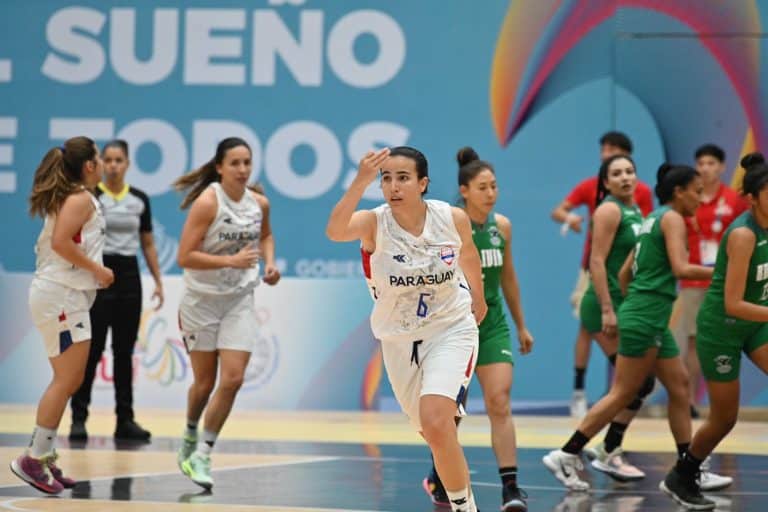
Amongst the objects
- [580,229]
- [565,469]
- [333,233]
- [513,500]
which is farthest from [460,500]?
[580,229]

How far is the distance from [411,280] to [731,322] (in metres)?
2.03

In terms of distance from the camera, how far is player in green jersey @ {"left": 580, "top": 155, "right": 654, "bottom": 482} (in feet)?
29.7

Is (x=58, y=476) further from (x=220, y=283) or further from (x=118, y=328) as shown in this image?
(x=118, y=328)

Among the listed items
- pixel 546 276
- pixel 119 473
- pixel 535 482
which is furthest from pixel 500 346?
pixel 546 276

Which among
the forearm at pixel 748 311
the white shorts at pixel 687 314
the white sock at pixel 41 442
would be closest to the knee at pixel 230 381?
the white sock at pixel 41 442

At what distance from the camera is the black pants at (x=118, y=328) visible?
11055mm

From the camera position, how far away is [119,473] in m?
8.87

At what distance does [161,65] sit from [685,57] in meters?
4.98

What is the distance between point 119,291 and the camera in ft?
36.6

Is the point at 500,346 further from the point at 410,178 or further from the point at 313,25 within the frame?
the point at 313,25

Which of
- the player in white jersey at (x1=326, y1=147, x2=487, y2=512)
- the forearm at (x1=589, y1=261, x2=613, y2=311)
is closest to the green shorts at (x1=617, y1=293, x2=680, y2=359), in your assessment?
the forearm at (x1=589, y1=261, x2=613, y2=311)

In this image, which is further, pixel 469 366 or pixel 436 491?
pixel 436 491

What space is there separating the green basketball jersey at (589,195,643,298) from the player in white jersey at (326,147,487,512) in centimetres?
286

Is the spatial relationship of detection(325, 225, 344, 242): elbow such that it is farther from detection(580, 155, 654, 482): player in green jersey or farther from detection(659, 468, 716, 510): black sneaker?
detection(580, 155, 654, 482): player in green jersey
